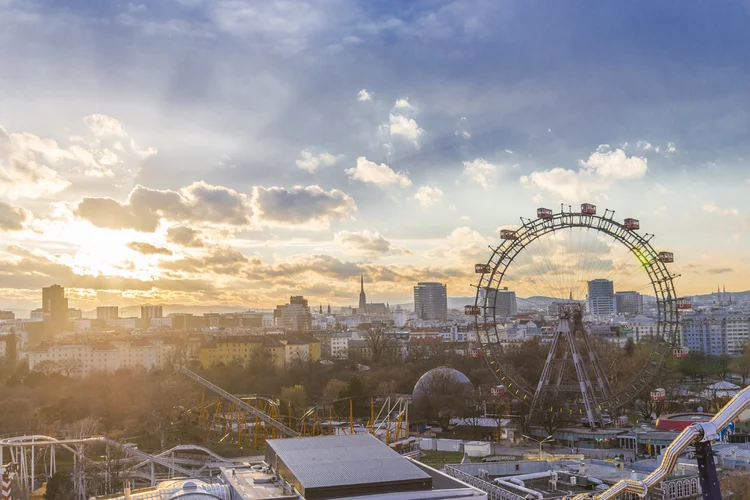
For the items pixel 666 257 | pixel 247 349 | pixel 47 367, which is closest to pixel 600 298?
pixel 247 349

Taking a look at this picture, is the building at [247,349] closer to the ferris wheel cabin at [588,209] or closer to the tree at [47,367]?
the tree at [47,367]

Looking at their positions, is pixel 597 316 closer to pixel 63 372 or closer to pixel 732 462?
pixel 63 372

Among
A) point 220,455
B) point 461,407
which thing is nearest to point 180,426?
point 220,455

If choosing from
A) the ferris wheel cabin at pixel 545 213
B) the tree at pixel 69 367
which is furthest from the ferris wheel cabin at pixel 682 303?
the tree at pixel 69 367

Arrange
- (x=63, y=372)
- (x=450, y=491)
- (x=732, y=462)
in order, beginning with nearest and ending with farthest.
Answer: (x=450, y=491)
(x=732, y=462)
(x=63, y=372)

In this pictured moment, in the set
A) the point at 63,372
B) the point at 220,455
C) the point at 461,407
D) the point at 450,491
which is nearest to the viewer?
the point at 450,491

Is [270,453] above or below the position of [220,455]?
above

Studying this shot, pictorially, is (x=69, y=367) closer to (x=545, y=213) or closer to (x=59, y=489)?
Result: (x=59, y=489)
